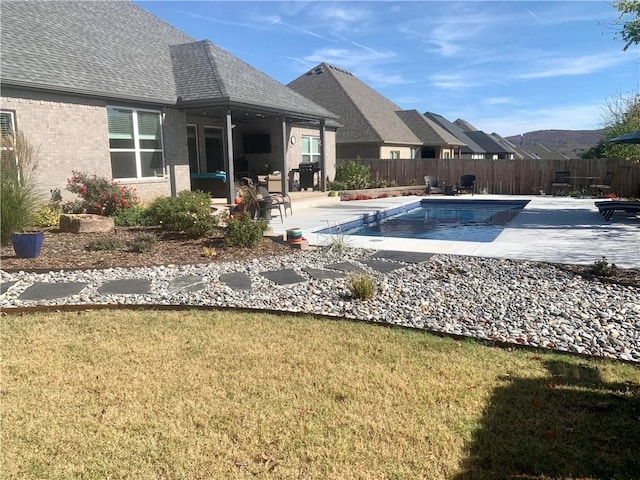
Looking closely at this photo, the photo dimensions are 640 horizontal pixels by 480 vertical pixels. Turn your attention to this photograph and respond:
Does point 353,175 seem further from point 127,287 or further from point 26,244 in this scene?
point 127,287

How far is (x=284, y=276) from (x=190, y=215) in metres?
3.22

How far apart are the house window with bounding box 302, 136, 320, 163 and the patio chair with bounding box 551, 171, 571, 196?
37.4 feet

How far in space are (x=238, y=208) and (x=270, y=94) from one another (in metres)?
7.83

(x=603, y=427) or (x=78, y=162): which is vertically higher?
(x=78, y=162)

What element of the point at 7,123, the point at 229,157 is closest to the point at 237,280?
the point at 7,123

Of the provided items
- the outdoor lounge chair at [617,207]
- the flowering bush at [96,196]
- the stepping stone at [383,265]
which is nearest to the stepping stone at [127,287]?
the stepping stone at [383,265]

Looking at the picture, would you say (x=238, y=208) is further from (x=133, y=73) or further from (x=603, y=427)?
(x=603, y=427)

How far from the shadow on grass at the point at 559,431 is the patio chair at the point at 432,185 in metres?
21.1

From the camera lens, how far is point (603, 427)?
129 inches

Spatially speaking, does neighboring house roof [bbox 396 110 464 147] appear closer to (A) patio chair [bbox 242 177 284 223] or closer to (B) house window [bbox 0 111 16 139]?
(A) patio chair [bbox 242 177 284 223]

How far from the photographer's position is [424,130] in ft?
121

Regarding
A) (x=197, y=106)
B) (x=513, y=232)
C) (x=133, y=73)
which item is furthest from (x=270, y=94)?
(x=513, y=232)

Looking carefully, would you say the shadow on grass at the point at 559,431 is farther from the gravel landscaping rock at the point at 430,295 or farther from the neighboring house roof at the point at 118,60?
the neighboring house roof at the point at 118,60

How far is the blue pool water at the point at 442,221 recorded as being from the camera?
12391mm
